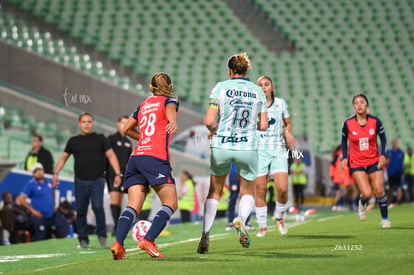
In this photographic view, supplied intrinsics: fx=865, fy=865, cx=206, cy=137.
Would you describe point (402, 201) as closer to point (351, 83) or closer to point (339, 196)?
point (339, 196)

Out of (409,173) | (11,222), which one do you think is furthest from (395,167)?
(11,222)

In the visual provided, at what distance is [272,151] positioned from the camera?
1167 centimetres

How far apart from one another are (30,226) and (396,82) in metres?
22.2

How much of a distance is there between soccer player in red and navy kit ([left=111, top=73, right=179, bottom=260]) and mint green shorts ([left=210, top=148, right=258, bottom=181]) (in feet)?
1.65

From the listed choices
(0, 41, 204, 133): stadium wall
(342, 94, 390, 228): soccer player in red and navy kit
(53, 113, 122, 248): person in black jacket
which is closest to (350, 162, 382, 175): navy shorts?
(342, 94, 390, 228): soccer player in red and navy kit

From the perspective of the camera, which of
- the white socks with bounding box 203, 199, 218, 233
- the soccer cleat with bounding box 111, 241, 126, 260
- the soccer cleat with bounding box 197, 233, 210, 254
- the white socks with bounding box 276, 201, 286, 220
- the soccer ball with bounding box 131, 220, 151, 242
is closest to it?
the soccer cleat with bounding box 111, 241, 126, 260

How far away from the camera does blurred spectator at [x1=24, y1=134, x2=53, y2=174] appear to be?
693 inches

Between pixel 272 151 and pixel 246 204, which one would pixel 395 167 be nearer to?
pixel 272 151

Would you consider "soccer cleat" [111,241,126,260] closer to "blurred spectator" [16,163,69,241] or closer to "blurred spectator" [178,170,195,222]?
"blurred spectator" [16,163,69,241]

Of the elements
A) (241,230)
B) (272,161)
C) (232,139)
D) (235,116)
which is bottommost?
(241,230)

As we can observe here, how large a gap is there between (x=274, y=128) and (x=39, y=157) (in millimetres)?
7321

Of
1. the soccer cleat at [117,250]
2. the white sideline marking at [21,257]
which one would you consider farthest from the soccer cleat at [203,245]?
the white sideline marking at [21,257]

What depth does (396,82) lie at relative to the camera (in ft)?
114

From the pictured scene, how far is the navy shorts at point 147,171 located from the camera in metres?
8.26
